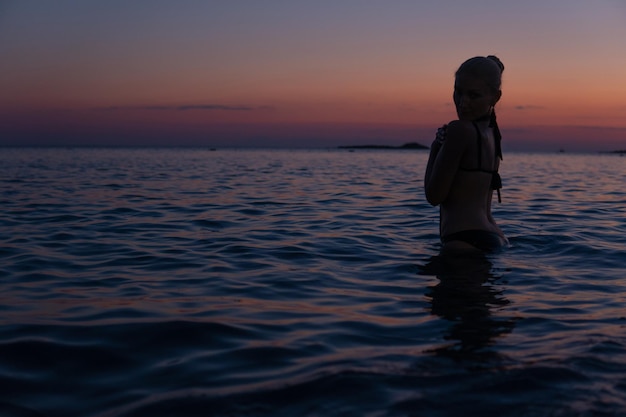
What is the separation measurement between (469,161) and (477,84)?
0.78m

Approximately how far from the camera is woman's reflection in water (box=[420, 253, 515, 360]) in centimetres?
400

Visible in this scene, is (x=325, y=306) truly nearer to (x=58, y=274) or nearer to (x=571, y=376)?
(x=571, y=376)

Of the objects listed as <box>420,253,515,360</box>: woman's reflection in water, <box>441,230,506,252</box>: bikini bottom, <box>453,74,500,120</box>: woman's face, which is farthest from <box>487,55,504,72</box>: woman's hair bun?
<box>420,253,515,360</box>: woman's reflection in water

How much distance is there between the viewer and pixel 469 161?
6.45 m

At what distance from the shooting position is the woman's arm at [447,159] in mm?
6281

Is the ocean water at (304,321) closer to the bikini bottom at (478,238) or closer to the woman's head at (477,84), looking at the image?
the bikini bottom at (478,238)

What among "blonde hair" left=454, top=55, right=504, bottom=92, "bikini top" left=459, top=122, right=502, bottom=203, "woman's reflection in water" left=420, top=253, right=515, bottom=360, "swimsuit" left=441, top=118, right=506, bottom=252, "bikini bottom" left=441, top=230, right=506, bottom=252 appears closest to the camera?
"woman's reflection in water" left=420, top=253, right=515, bottom=360

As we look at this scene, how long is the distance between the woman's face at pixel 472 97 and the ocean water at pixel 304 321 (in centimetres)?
156

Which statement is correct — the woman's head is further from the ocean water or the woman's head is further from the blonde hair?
the ocean water

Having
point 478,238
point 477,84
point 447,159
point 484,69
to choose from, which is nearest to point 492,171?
point 447,159

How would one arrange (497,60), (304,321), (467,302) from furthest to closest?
1. (497,60)
2. (467,302)
3. (304,321)

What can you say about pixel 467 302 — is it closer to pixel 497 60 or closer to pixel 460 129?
pixel 460 129

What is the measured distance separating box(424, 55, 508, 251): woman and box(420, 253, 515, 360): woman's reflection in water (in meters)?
0.29

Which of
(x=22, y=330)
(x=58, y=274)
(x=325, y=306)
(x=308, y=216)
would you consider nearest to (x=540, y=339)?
(x=325, y=306)
